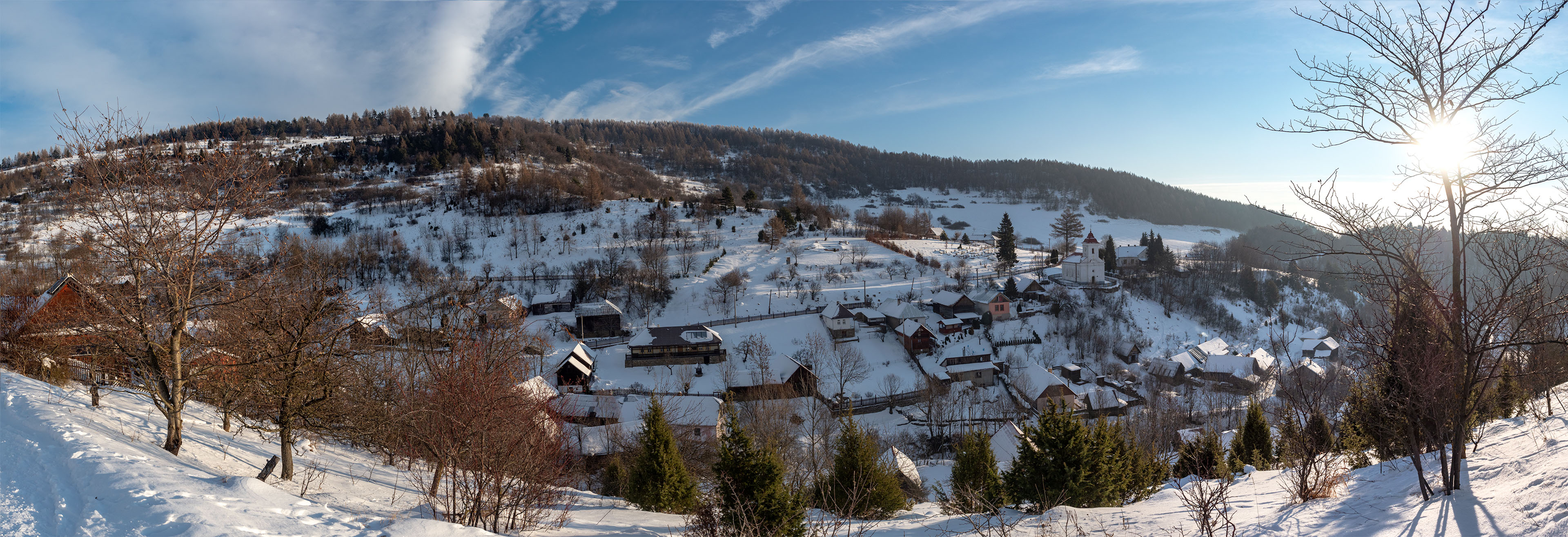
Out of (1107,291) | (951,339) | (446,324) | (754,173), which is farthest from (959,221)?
(446,324)

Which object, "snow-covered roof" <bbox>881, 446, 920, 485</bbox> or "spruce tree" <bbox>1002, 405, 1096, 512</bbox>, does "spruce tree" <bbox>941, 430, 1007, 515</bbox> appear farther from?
"snow-covered roof" <bbox>881, 446, 920, 485</bbox>

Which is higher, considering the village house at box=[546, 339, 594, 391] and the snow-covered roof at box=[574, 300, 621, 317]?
the snow-covered roof at box=[574, 300, 621, 317]

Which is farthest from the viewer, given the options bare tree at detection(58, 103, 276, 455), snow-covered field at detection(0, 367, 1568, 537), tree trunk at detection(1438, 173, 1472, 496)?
bare tree at detection(58, 103, 276, 455)

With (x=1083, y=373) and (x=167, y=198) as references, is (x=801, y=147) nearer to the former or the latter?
(x=1083, y=373)

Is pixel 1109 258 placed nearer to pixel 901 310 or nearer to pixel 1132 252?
pixel 1132 252

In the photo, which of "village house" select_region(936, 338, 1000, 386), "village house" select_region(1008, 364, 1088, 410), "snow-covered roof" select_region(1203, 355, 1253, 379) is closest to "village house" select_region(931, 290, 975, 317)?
"village house" select_region(936, 338, 1000, 386)

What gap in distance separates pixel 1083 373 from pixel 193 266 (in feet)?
136

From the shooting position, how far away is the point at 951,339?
134ft

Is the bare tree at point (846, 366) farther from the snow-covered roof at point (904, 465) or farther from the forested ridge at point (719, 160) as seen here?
the forested ridge at point (719, 160)

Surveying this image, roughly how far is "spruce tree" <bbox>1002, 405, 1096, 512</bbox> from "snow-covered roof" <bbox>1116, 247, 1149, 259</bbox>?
59.4m

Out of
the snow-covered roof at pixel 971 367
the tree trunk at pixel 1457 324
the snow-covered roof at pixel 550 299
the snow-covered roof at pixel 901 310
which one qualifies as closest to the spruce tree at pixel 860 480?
the tree trunk at pixel 1457 324

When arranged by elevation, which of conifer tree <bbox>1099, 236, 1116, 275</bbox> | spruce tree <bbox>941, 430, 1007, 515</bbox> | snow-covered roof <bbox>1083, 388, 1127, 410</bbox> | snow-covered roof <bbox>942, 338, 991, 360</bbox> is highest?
conifer tree <bbox>1099, 236, 1116, 275</bbox>

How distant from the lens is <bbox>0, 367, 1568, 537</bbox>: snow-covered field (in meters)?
5.81

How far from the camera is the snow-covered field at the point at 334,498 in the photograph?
5812 mm
